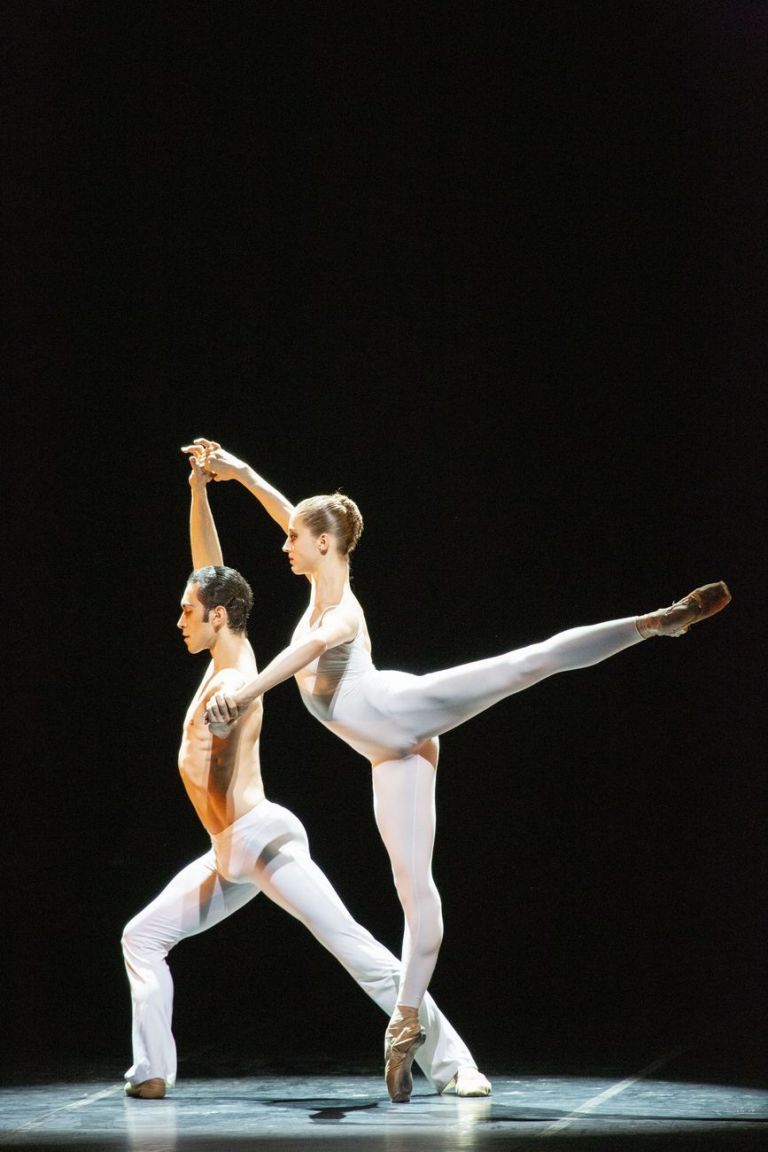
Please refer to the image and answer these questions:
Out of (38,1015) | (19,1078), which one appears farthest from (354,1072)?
(38,1015)

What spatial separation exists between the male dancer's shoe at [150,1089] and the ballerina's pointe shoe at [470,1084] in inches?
29.9

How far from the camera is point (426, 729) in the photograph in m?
4.10

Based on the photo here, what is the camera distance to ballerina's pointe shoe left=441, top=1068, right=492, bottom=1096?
13.4 ft

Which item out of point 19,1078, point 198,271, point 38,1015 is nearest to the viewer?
point 19,1078

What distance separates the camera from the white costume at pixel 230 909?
412 centimetres

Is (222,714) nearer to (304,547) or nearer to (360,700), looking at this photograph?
(360,700)

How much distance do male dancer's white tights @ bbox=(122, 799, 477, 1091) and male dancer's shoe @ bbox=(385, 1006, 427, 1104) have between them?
0.13 m

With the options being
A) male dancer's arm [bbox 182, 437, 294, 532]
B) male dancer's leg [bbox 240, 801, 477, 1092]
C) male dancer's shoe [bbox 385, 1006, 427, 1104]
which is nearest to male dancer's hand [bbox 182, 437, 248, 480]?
male dancer's arm [bbox 182, 437, 294, 532]

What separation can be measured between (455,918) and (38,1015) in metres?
1.74

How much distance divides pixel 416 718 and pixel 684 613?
0.74 m

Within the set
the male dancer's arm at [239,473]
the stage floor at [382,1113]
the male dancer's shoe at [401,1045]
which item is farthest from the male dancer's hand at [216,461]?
the stage floor at [382,1113]

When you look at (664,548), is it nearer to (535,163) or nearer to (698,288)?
(698,288)

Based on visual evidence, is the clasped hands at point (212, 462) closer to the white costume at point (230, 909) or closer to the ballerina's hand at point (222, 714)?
the white costume at point (230, 909)

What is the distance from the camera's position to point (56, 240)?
20.8 feet
